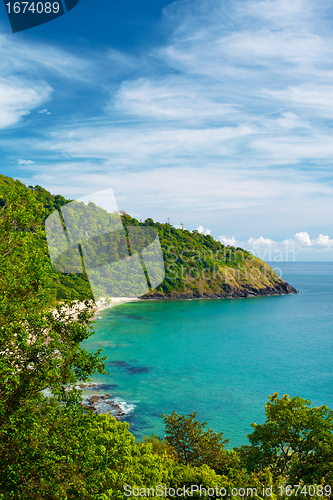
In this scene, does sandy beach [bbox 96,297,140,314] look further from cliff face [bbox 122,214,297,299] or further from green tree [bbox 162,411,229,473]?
green tree [bbox 162,411,229,473]

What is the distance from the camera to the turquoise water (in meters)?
32.4

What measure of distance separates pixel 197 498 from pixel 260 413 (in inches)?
→ 854

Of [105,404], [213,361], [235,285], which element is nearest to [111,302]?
[235,285]

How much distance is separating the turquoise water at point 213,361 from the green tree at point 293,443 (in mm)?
12660

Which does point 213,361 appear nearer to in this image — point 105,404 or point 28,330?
point 105,404

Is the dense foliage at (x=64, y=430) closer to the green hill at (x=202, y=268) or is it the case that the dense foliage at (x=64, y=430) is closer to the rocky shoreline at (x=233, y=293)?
the green hill at (x=202, y=268)

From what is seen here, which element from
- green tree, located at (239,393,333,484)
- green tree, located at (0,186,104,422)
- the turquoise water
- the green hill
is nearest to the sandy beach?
the turquoise water

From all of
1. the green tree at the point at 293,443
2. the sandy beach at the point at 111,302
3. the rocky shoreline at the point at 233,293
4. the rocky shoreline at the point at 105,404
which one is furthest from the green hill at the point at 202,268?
the green tree at the point at 293,443

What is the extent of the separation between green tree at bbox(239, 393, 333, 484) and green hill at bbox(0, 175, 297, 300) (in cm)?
8310

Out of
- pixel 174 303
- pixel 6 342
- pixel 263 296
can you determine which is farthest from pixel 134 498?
pixel 263 296

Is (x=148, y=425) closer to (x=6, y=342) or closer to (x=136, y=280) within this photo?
(x=6, y=342)

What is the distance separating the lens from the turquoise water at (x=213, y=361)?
32406mm

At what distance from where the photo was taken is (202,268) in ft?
379

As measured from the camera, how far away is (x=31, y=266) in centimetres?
1089
